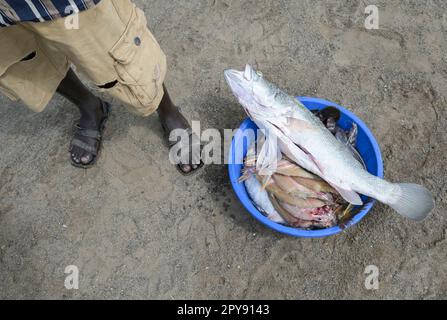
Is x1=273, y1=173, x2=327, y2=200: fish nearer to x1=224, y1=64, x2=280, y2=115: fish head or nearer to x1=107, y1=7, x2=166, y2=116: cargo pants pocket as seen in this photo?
x1=224, y1=64, x2=280, y2=115: fish head

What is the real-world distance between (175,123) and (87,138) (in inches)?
24.5

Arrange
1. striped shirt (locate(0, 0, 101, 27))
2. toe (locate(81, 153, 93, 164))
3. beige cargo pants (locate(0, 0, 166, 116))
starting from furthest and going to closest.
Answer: toe (locate(81, 153, 93, 164)) → beige cargo pants (locate(0, 0, 166, 116)) → striped shirt (locate(0, 0, 101, 27))

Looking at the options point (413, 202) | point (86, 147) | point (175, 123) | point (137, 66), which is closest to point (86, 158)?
point (86, 147)

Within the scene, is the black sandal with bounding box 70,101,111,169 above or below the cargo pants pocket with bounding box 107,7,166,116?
below

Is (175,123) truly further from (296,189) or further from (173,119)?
(296,189)

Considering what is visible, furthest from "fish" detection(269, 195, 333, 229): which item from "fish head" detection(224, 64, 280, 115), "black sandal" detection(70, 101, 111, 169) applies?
"black sandal" detection(70, 101, 111, 169)

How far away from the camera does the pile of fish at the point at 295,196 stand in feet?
7.02

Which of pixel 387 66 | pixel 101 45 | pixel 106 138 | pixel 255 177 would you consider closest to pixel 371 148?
pixel 255 177

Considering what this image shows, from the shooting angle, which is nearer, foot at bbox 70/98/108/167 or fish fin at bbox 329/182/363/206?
fish fin at bbox 329/182/363/206

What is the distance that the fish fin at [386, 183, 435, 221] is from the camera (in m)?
2.04

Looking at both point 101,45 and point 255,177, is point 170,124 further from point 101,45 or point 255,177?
point 101,45

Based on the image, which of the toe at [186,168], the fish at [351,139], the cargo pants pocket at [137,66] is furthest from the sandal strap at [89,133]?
the fish at [351,139]

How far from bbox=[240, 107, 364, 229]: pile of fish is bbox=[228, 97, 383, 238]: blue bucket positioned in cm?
5

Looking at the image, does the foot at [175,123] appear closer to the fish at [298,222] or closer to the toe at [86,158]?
the toe at [86,158]
